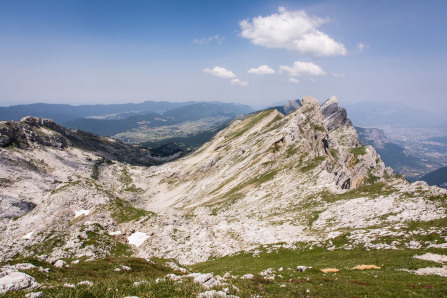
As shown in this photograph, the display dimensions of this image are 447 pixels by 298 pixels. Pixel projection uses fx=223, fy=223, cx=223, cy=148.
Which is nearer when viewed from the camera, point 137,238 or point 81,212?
point 137,238

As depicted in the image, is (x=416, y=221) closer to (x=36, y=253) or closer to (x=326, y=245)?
(x=326, y=245)

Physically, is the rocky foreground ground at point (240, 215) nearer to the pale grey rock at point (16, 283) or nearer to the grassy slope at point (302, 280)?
the pale grey rock at point (16, 283)

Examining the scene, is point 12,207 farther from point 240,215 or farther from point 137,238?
point 240,215

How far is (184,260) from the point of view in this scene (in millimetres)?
40750

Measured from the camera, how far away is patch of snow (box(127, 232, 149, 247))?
4841 centimetres

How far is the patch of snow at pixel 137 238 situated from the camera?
1906 inches

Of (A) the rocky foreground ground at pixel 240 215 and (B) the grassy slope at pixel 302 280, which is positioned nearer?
(B) the grassy slope at pixel 302 280

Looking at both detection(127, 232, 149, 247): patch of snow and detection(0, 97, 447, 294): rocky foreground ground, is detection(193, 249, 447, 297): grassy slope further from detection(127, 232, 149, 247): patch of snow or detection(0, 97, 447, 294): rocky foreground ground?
detection(127, 232, 149, 247): patch of snow

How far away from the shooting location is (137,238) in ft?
162

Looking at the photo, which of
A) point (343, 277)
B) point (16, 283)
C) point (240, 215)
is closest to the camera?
point (16, 283)

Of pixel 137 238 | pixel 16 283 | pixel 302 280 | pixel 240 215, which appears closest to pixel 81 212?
pixel 137 238

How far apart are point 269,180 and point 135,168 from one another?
390ft

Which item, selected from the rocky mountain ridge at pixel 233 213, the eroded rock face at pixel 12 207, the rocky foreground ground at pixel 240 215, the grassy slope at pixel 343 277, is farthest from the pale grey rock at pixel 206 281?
the eroded rock face at pixel 12 207

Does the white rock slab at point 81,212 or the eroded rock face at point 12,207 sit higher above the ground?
the white rock slab at point 81,212
